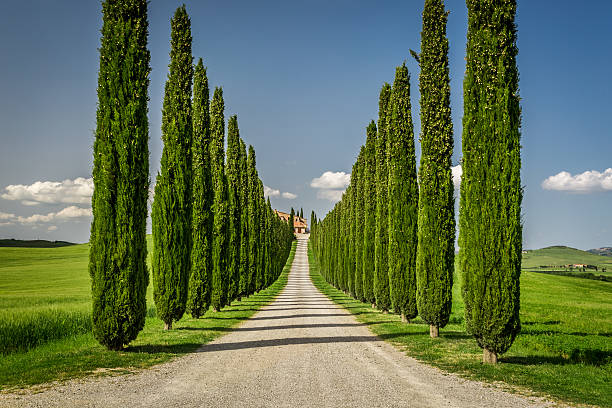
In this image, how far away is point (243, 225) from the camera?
32.3m

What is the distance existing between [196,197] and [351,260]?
17205mm

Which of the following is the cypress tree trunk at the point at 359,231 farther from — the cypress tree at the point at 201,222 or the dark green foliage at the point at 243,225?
the cypress tree at the point at 201,222

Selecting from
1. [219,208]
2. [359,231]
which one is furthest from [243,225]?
[359,231]

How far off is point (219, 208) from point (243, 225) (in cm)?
705

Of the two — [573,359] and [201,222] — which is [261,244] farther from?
[573,359]

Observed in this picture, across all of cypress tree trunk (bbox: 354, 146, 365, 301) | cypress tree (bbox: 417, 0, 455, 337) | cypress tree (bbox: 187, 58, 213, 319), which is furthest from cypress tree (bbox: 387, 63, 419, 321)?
cypress tree trunk (bbox: 354, 146, 365, 301)

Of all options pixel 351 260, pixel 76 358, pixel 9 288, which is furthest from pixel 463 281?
pixel 9 288

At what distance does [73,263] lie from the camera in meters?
57.5

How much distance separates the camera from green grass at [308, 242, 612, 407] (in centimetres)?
801

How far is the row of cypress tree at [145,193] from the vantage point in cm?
1089

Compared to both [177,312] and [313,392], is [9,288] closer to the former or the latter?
[177,312]

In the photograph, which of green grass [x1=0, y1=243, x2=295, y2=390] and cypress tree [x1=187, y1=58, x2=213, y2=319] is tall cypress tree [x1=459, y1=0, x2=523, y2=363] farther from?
cypress tree [x1=187, y1=58, x2=213, y2=319]

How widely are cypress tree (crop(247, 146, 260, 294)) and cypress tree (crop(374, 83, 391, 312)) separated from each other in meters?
13.5

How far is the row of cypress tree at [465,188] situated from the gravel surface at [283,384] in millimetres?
2560
